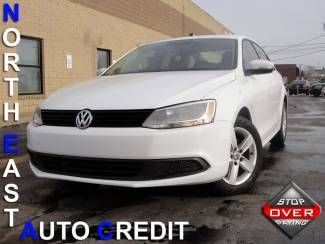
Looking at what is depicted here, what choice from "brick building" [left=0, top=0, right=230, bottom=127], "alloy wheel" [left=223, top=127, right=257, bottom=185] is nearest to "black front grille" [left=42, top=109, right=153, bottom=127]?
"alloy wheel" [left=223, top=127, right=257, bottom=185]

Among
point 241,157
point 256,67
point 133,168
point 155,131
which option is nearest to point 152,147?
point 155,131

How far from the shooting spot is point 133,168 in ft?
11.4

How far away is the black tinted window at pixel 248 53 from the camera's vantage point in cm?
489

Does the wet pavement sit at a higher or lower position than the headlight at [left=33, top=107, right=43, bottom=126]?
lower

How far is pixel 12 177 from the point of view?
5.16 metres

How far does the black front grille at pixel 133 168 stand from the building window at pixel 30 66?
344 inches

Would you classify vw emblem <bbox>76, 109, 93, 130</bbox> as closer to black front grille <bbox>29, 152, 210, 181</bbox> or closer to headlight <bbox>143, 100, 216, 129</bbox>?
black front grille <bbox>29, 152, 210, 181</bbox>

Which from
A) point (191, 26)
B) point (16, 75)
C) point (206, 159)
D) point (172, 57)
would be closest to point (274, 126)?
point (172, 57)

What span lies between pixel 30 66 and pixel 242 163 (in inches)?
371

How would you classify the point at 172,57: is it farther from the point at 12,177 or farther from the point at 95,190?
the point at 12,177

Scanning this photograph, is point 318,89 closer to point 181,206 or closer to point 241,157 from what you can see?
point 241,157

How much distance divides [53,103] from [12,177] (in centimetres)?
158

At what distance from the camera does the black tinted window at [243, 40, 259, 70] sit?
489cm

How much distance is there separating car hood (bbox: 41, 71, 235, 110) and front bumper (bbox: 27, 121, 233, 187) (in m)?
0.23
